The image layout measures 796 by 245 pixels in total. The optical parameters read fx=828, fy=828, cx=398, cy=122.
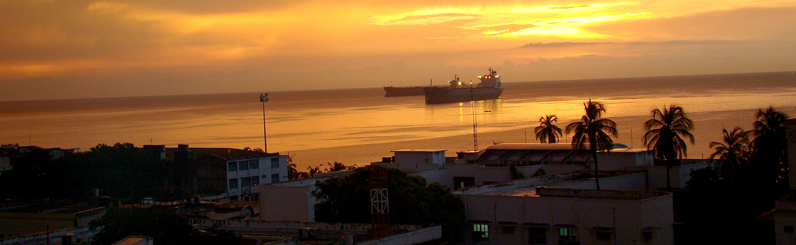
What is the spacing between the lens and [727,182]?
25.5 m

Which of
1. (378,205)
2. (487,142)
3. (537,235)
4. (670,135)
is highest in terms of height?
(670,135)

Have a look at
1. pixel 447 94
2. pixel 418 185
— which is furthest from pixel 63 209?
pixel 447 94

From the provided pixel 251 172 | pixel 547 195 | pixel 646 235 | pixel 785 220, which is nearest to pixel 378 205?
pixel 547 195

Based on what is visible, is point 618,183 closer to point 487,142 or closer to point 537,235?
point 537,235

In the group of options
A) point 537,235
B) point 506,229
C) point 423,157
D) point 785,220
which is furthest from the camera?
point 423,157

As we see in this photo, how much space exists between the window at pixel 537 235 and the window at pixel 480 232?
1.18m

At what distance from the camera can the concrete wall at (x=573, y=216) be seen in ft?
62.2

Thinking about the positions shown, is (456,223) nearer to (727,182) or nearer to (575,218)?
(575,218)

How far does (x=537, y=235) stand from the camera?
2039 cm

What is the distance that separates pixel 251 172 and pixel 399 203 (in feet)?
80.0

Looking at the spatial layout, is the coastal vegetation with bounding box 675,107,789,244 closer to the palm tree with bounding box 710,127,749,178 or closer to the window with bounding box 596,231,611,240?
the palm tree with bounding box 710,127,749,178

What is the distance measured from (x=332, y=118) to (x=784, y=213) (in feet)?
391

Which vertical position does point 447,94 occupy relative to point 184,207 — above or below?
above

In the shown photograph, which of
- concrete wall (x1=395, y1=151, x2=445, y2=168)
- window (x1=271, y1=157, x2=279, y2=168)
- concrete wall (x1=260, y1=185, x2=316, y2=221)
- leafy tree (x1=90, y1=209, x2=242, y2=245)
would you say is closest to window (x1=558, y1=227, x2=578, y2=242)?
concrete wall (x1=260, y1=185, x2=316, y2=221)
